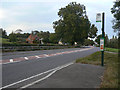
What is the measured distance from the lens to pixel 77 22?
62.9 meters

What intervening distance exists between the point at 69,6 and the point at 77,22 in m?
8.06

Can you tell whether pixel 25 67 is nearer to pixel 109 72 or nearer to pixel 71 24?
pixel 109 72

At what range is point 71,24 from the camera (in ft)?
200

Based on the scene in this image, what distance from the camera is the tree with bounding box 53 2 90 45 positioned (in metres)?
61.0

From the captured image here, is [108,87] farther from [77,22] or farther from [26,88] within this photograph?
[77,22]

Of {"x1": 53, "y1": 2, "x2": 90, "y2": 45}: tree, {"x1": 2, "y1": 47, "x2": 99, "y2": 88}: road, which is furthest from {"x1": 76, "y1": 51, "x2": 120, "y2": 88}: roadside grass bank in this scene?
{"x1": 53, "y1": 2, "x2": 90, "y2": 45}: tree

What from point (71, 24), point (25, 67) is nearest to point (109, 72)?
point (25, 67)

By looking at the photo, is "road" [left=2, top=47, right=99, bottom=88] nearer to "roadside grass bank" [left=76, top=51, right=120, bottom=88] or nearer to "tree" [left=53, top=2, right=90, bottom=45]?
"roadside grass bank" [left=76, top=51, right=120, bottom=88]

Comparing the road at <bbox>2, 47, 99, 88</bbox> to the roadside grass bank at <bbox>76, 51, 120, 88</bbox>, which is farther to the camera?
the road at <bbox>2, 47, 99, 88</bbox>

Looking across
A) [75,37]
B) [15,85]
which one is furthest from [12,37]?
[15,85]

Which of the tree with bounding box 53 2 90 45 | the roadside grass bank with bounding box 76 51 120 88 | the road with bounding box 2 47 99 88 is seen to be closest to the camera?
the roadside grass bank with bounding box 76 51 120 88

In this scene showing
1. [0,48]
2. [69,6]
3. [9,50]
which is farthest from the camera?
[69,6]

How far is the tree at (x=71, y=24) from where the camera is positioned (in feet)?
200

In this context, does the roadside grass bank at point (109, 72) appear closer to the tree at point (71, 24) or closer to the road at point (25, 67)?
the road at point (25, 67)
